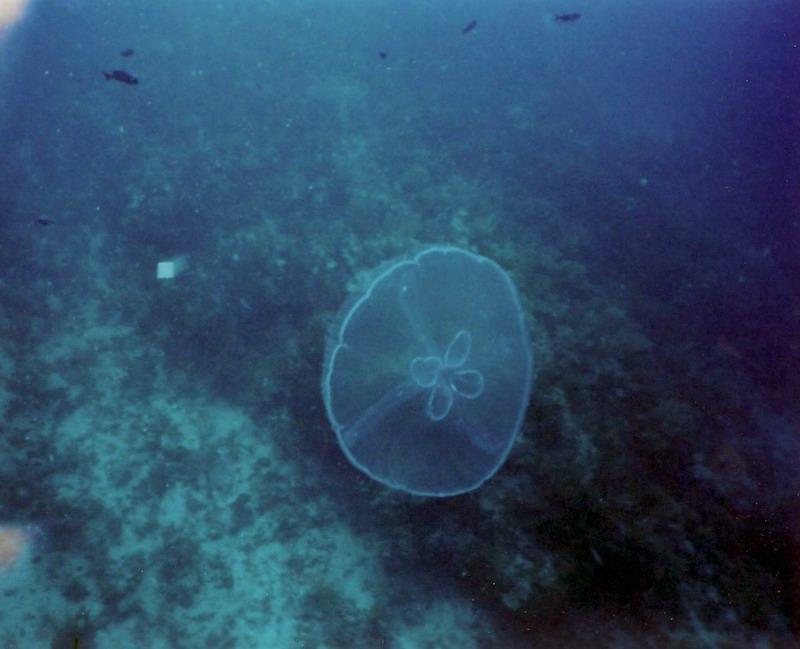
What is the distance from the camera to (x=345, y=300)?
15.8 feet

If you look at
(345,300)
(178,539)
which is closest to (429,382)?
(345,300)

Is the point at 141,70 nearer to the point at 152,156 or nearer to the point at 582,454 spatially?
the point at 152,156

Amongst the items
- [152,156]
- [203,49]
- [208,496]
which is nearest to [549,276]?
[208,496]

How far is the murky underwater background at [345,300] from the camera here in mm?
3838

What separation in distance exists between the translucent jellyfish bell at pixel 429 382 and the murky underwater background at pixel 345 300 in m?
0.19

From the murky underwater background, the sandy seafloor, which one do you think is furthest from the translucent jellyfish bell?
the sandy seafloor

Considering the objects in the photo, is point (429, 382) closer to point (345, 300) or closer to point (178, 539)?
point (345, 300)

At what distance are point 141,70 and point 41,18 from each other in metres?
1.32

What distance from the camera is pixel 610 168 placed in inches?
237

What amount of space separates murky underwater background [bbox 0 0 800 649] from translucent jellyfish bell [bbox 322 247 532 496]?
19 centimetres

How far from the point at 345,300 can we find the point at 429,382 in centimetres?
114

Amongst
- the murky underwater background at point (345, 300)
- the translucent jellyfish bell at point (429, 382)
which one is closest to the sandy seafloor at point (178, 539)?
the murky underwater background at point (345, 300)

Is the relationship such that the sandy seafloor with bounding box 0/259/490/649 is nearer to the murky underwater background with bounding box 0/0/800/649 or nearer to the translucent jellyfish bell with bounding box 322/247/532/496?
the murky underwater background with bounding box 0/0/800/649

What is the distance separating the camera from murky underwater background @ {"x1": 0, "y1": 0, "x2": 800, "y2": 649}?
3.84 meters
